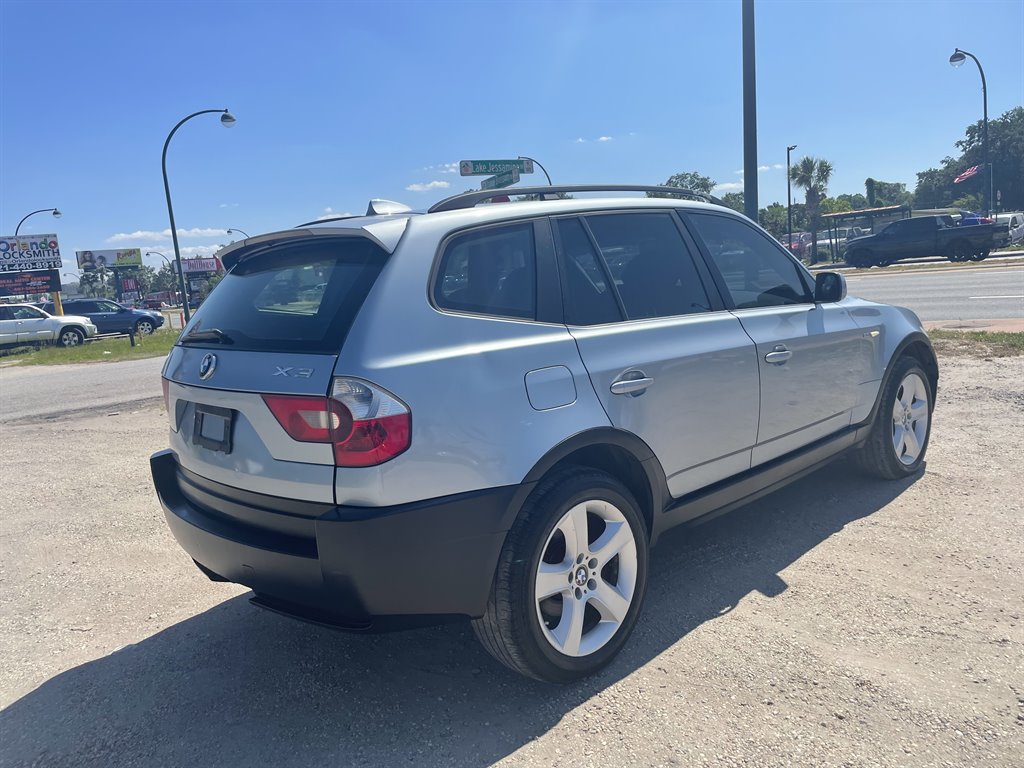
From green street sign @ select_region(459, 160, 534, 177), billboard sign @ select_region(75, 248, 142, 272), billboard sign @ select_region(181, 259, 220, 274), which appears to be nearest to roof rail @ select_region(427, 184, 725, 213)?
green street sign @ select_region(459, 160, 534, 177)

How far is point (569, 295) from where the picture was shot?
2.99m

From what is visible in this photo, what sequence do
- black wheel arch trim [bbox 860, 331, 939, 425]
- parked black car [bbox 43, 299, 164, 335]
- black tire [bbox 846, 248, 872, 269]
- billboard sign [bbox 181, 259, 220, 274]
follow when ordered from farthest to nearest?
1. billboard sign [bbox 181, 259, 220, 274]
2. parked black car [bbox 43, 299, 164, 335]
3. black tire [bbox 846, 248, 872, 269]
4. black wheel arch trim [bbox 860, 331, 939, 425]

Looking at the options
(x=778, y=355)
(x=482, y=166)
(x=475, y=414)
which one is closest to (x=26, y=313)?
(x=482, y=166)

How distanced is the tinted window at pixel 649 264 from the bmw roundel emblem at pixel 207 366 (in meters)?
1.64

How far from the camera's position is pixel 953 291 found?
1672 cm

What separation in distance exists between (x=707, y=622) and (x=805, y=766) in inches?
36.2

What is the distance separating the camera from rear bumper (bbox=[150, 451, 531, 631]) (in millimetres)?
2338

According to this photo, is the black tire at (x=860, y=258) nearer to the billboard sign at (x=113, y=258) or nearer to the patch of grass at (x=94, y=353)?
the patch of grass at (x=94, y=353)

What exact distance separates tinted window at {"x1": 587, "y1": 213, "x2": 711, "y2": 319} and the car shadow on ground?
1.34 meters

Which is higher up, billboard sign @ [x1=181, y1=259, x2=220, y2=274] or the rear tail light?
billboard sign @ [x1=181, y1=259, x2=220, y2=274]

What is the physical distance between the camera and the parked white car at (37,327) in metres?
24.3

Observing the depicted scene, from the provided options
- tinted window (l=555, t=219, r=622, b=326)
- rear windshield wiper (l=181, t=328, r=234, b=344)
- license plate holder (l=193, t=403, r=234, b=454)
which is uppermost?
tinted window (l=555, t=219, r=622, b=326)

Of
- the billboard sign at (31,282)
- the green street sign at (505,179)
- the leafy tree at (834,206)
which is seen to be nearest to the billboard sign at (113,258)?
the billboard sign at (31,282)

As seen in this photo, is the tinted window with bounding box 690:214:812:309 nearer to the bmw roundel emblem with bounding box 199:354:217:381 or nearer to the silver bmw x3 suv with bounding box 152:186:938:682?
the silver bmw x3 suv with bounding box 152:186:938:682
